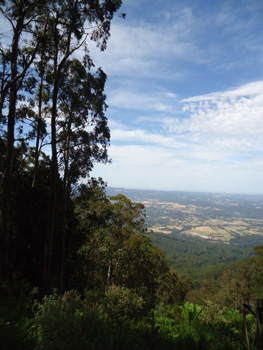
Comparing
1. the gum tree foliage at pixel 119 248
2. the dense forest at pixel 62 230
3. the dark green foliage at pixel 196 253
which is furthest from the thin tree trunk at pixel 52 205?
the dark green foliage at pixel 196 253

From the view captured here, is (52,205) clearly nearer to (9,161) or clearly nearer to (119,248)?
(9,161)

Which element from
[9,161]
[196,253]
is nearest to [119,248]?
[9,161]

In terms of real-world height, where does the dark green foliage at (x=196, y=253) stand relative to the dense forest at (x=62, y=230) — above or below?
below

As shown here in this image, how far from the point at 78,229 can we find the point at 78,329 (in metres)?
8.82

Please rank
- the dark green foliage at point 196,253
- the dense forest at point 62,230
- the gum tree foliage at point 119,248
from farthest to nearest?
the dark green foliage at point 196,253 → the gum tree foliage at point 119,248 → the dense forest at point 62,230

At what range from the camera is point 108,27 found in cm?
Answer: 841

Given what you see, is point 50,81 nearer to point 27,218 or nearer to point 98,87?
point 98,87

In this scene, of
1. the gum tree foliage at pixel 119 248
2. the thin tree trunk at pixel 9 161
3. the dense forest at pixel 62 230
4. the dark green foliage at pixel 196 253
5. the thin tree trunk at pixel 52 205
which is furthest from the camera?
the dark green foliage at pixel 196 253

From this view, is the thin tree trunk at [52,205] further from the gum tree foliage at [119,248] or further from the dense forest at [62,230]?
the gum tree foliage at [119,248]

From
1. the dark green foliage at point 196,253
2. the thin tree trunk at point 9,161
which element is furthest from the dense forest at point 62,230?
the dark green foliage at point 196,253

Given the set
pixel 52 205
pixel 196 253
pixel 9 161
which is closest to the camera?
pixel 9 161

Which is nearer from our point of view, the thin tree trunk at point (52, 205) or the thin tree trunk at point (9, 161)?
the thin tree trunk at point (9, 161)

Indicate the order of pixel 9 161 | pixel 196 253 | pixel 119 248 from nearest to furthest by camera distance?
pixel 9 161
pixel 119 248
pixel 196 253

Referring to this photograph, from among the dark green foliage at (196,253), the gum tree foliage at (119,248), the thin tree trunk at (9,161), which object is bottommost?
the dark green foliage at (196,253)
